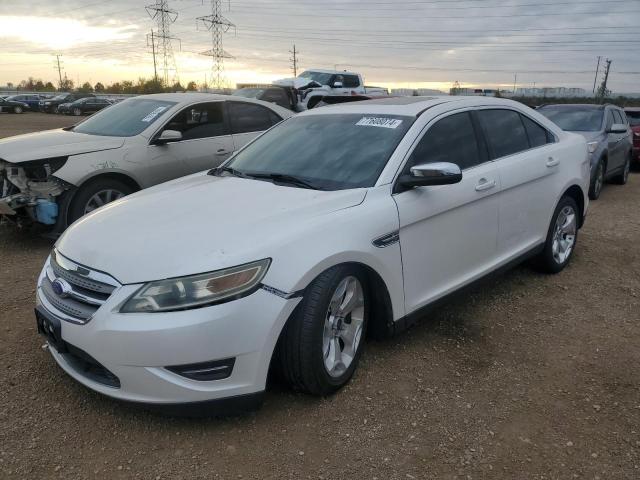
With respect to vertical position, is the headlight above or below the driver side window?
below

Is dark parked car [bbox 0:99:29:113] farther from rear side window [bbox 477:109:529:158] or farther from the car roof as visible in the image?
rear side window [bbox 477:109:529:158]

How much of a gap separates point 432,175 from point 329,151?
2.61 feet

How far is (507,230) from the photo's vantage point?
13.9ft

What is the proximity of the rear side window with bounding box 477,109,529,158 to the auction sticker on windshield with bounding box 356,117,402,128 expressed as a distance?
0.86m

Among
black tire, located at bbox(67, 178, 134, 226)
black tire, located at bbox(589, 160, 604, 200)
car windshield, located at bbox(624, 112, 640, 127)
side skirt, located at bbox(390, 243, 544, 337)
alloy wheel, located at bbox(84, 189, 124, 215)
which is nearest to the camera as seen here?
side skirt, located at bbox(390, 243, 544, 337)

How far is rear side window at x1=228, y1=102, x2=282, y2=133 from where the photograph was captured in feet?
23.5

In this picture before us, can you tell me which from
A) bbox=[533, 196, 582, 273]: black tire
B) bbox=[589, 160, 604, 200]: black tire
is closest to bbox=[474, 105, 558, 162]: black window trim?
bbox=[533, 196, 582, 273]: black tire

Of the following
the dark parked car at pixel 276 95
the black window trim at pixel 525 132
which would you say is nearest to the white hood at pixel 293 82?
the dark parked car at pixel 276 95

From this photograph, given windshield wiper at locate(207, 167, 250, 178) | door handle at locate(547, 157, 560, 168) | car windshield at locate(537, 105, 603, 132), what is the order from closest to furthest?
windshield wiper at locate(207, 167, 250, 178) < door handle at locate(547, 157, 560, 168) < car windshield at locate(537, 105, 603, 132)

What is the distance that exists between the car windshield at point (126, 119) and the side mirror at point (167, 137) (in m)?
0.24

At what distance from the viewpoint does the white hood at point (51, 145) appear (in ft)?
18.4

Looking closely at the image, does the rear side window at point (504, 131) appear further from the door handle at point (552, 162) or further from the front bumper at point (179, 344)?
the front bumper at point (179, 344)

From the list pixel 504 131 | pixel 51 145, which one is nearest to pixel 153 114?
pixel 51 145

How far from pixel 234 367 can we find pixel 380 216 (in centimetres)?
120
